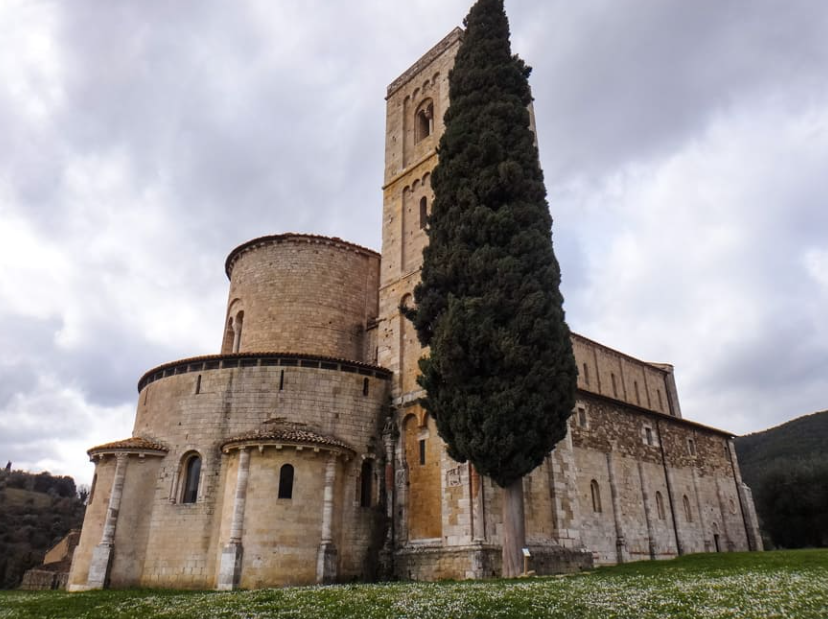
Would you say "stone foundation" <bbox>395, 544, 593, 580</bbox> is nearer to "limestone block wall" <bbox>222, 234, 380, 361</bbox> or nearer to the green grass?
the green grass

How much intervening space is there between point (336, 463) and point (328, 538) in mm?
2392

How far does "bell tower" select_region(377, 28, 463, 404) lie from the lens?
23125 mm

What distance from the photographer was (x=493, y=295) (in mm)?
17047

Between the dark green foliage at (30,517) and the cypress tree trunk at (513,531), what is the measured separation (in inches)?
1130

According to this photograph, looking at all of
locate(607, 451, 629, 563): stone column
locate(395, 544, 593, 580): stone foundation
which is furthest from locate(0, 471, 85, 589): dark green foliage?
locate(607, 451, 629, 563): stone column

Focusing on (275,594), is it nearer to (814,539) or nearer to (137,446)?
(137,446)

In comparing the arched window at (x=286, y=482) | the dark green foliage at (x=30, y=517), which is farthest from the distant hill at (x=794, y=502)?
the dark green foliage at (x=30, y=517)

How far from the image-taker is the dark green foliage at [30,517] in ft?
128

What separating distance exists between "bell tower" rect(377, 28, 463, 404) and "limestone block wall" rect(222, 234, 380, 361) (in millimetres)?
2090

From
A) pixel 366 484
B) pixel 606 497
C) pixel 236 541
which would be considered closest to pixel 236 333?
pixel 366 484

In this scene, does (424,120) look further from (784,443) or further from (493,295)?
(784,443)

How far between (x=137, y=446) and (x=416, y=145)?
17.5 m

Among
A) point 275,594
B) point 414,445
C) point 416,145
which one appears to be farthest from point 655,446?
point 275,594

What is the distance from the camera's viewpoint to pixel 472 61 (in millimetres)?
21078
